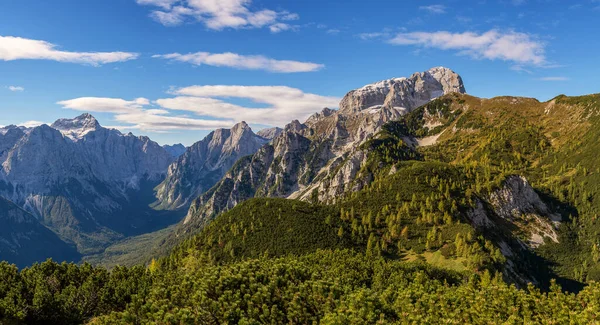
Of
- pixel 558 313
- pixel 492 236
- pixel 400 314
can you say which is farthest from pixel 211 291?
pixel 492 236

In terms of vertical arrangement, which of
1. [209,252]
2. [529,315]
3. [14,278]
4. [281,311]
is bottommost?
[209,252]

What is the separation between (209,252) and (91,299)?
290ft

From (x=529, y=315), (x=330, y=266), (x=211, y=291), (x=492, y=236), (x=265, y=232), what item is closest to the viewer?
(x=529, y=315)

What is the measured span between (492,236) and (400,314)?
139960 millimetres

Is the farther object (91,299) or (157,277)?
(157,277)

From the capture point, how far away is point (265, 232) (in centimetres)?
18238

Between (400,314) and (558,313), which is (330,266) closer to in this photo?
(400,314)

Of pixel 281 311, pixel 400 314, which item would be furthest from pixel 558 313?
pixel 281 311

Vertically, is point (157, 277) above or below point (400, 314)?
below

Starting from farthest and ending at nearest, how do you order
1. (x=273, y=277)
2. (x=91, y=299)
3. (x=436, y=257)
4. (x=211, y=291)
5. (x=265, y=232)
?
(x=265, y=232) < (x=436, y=257) < (x=91, y=299) < (x=273, y=277) < (x=211, y=291)

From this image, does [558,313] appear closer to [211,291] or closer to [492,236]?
[211,291]

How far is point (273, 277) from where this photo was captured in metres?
69.6

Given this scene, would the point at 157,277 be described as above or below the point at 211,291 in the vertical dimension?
below

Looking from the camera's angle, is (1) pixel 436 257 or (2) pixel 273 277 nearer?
(2) pixel 273 277
